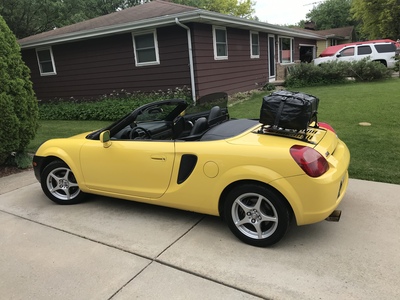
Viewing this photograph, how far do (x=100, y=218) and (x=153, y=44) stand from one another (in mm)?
8575

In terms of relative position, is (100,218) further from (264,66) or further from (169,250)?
(264,66)

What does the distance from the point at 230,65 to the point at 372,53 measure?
8947mm

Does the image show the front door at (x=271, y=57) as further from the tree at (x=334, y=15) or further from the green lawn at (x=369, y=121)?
the tree at (x=334, y=15)

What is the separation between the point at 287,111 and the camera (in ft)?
9.34

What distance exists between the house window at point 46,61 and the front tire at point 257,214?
13072mm

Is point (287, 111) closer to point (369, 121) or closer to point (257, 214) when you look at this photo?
point (257, 214)

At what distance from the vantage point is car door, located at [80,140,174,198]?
3.33 meters

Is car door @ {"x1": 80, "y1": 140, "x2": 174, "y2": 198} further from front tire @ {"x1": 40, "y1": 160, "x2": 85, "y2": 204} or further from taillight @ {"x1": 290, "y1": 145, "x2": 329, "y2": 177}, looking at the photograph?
taillight @ {"x1": 290, "y1": 145, "x2": 329, "y2": 177}

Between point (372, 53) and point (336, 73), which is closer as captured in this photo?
point (336, 73)

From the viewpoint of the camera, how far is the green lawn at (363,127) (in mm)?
4734

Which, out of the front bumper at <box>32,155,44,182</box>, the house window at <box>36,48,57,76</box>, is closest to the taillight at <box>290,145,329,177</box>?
the front bumper at <box>32,155,44,182</box>

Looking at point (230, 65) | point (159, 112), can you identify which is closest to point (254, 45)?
point (230, 65)

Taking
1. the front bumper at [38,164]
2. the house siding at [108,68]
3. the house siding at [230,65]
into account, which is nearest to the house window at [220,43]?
the house siding at [230,65]

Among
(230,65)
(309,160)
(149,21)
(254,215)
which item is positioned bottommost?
(254,215)
